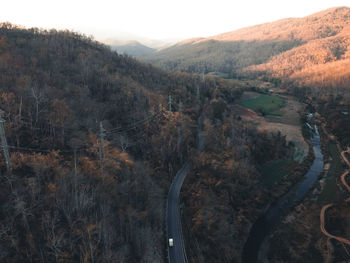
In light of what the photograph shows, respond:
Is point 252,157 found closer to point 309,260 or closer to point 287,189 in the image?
point 287,189

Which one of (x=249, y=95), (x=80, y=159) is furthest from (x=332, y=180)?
(x=249, y=95)

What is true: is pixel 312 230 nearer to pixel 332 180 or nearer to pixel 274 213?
pixel 274 213

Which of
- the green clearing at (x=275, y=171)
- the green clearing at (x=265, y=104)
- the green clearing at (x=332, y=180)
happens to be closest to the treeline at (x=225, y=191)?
the green clearing at (x=275, y=171)

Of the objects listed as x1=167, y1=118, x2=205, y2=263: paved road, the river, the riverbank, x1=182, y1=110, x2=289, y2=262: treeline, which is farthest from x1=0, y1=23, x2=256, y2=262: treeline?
the riverbank

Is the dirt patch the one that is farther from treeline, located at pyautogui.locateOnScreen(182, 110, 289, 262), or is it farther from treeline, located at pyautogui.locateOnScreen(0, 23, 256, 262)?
treeline, located at pyautogui.locateOnScreen(0, 23, 256, 262)

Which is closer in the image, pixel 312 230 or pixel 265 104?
pixel 312 230

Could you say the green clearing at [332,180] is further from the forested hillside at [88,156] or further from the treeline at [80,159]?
the treeline at [80,159]
